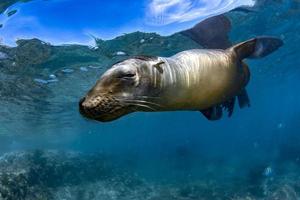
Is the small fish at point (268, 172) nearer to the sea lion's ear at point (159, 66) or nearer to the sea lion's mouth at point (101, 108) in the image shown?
the sea lion's ear at point (159, 66)

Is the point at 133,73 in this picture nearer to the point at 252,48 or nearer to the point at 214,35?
the point at 252,48

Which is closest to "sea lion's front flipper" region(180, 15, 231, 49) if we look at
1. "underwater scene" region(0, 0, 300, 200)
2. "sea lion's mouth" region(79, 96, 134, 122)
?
"underwater scene" region(0, 0, 300, 200)

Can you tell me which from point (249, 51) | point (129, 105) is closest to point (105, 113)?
point (129, 105)

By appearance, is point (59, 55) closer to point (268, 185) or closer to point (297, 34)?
point (268, 185)

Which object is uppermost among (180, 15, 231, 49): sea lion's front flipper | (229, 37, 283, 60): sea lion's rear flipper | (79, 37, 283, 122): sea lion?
(180, 15, 231, 49): sea lion's front flipper

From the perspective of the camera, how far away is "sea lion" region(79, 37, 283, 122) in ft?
10.5

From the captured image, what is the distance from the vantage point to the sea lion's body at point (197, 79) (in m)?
3.87

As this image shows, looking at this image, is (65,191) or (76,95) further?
(76,95)

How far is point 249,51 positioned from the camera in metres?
6.18

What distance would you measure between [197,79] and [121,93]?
4.88 ft

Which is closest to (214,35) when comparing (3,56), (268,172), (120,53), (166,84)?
(120,53)

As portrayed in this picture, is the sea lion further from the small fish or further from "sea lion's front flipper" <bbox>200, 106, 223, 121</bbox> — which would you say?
the small fish

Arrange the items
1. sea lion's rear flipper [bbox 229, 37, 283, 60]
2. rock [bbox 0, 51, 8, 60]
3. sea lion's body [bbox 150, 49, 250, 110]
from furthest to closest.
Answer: rock [bbox 0, 51, 8, 60] → sea lion's rear flipper [bbox 229, 37, 283, 60] → sea lion's body [bbox 150, 49, 250, 110]

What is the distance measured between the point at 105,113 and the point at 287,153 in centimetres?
2947
